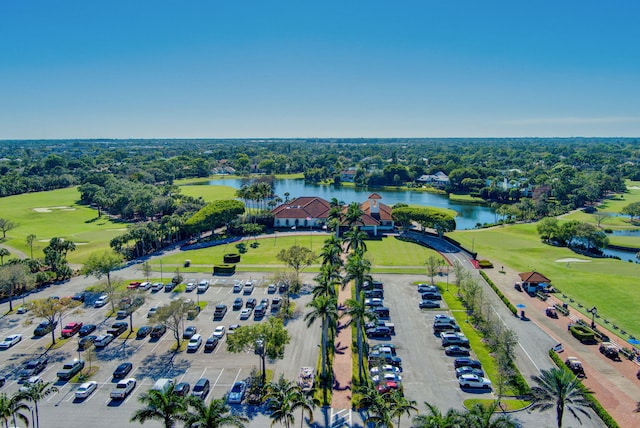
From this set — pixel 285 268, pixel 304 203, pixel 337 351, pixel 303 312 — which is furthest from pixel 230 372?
pixel 304 203

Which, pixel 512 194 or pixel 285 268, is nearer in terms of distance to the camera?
pixel 285 268

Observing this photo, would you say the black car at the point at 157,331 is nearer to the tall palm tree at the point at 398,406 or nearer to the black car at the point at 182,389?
the black car at the point at 182,389

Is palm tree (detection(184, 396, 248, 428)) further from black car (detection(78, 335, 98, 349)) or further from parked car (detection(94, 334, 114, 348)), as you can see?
parked car (detection(94, 334, 114, 348))

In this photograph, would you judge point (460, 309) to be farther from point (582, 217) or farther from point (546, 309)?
point (582, 217)

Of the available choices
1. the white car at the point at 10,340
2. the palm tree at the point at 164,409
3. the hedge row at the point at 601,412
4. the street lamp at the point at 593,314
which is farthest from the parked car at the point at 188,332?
the street lamp at the point at 593,314

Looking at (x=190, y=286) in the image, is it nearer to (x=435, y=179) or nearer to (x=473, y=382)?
(x=473, y=382)

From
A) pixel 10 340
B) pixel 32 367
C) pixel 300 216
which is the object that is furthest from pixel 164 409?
pixel 300 216

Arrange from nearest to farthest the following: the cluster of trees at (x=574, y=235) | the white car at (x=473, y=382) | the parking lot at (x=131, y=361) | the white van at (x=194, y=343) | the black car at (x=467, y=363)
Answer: the parking lot at (x=131, y=361)
the white car at (x=473, y=382)
the black car at (x=467, y=363)
the white van at (x=194, y=343)
the cluster of trees at (x=574, y=235)
